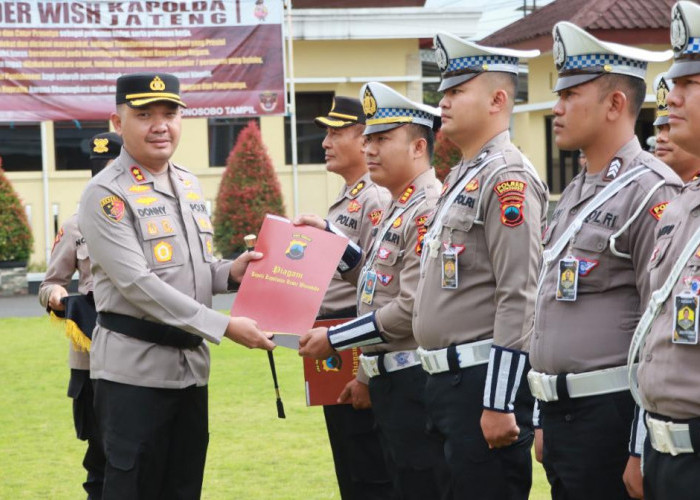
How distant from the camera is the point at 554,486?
3803mm

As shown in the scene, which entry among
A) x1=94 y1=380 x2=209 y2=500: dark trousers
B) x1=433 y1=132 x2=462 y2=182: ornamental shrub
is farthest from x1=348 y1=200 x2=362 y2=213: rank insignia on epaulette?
x1=433 y1=132 x2=462 y2=182: ornamental shrub

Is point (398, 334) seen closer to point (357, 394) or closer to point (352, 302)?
point (357, 394)

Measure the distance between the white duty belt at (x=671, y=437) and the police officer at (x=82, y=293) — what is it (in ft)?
11.8

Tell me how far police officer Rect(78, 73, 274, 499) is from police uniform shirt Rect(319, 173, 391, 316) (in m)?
1.07

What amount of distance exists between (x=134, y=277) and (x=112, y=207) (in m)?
0.32

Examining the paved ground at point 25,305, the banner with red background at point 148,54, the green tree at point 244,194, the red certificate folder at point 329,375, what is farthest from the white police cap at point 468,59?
the green tree at point 244,194

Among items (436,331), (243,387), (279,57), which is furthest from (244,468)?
(279,57)

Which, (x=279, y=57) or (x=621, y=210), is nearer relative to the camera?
(x=621, y=210)

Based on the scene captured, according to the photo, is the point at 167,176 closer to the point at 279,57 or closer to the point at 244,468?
the point at 244,468

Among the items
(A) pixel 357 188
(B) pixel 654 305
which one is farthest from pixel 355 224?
(B) pixel 654 305

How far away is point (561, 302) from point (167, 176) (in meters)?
1.96

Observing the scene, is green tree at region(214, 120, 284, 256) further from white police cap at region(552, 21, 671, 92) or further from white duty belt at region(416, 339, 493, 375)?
white police cap at region(552, 21, 671, 92)

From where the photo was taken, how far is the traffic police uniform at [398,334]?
478 centimetres

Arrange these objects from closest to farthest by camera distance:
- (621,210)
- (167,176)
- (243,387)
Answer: (621,210) → (167,176) → (243,387)
